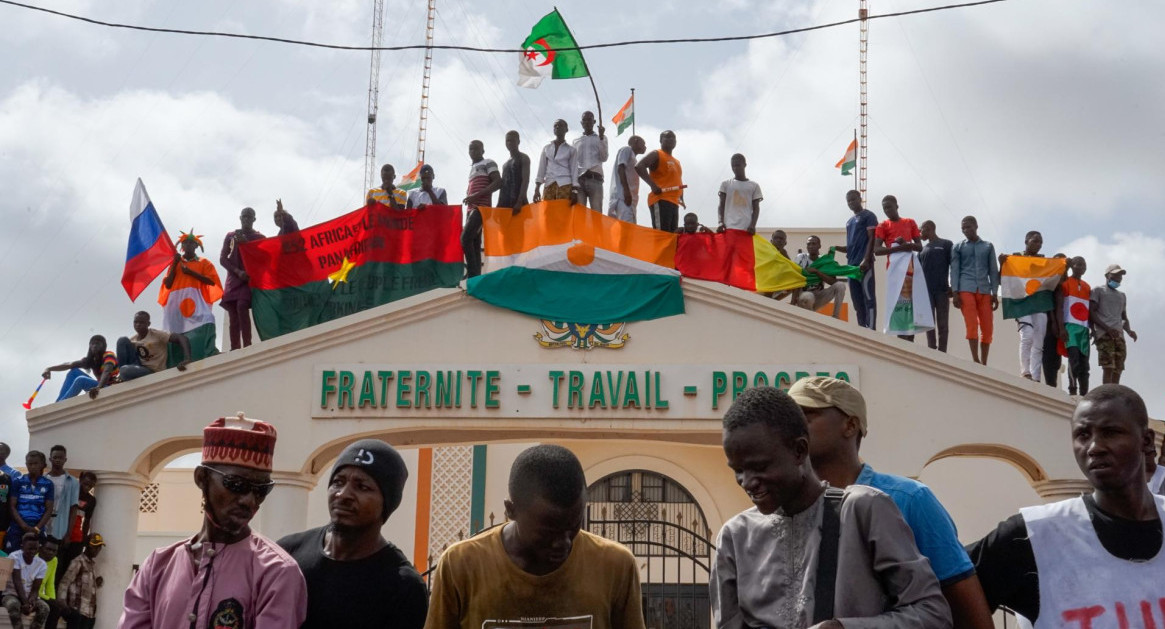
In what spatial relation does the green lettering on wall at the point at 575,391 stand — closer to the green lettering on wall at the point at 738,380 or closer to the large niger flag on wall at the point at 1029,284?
the green lettering on wall at the point at 738,380

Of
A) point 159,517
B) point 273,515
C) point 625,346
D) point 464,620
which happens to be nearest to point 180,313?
point 273,515

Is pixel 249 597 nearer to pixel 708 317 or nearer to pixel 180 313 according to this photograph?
pixel 708 317

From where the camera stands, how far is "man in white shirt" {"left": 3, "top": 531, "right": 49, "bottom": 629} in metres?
11.8

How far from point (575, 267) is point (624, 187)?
1437 mm

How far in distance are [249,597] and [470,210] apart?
10.4 meters

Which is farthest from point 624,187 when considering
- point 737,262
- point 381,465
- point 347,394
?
point 381,465

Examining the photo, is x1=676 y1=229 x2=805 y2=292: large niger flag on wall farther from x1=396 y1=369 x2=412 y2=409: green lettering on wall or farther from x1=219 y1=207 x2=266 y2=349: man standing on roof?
x1=219 y1=207 x2=266 y2=349: man standing on roof

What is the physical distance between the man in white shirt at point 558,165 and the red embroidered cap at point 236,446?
10.1m

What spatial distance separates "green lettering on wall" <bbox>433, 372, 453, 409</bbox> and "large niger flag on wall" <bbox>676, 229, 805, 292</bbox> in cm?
282

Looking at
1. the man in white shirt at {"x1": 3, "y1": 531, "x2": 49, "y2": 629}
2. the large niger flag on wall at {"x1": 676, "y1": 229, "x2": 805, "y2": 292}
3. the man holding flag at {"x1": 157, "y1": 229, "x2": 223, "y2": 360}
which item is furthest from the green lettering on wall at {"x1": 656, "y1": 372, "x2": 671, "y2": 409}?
the man in white shirt at {"x1": 3, "y1": 531, "x2": 49, "y2": 629}

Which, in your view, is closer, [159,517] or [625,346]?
[625,346]

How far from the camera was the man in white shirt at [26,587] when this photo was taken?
11.8m

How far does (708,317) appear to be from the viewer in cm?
1380

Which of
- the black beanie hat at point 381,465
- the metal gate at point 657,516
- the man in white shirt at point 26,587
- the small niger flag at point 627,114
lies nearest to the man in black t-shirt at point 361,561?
the black beanie hat at point 381,465
